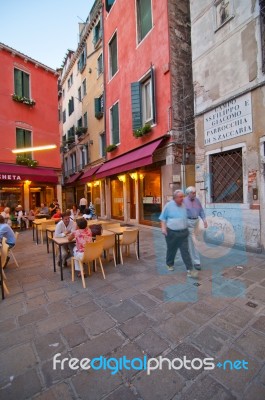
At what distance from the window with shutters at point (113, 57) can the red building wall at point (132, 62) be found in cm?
30

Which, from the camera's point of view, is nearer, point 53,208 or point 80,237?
point 80,237

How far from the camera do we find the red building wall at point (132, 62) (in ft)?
27.8

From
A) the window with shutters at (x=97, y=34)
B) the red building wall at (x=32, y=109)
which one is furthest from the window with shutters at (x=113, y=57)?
the red building wall at (x=32, y=109)

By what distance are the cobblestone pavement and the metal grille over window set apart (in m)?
2.09

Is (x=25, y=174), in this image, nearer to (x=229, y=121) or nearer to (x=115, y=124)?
(x=115, y=124)

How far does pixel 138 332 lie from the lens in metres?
2.54

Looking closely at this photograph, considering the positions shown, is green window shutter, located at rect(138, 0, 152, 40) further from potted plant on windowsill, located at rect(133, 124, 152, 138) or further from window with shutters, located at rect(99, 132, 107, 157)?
window with shutters, located at rect(99, 132, 107, 157)

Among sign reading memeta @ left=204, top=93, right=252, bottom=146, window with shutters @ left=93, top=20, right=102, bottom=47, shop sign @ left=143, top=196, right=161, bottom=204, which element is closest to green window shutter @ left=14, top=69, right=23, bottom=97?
window with shutters @ left=93, top=20, right=102, bottom=47

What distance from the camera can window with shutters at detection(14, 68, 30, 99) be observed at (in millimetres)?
12492

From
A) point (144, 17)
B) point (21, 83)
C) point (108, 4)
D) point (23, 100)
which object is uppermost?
point (108, 4)

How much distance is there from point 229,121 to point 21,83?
1243 cm

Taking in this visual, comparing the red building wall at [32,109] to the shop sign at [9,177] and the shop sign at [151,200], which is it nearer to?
the shop sign at [9,177]

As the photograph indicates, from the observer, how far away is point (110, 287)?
12.6 feet

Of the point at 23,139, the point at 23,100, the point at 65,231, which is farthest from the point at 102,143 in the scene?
the point at 65,231
